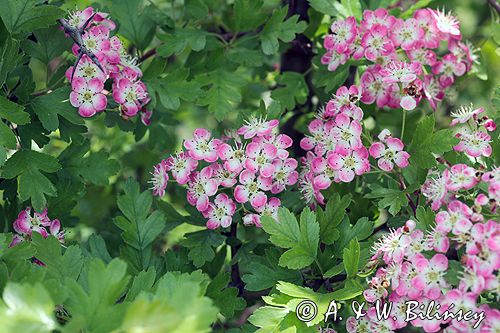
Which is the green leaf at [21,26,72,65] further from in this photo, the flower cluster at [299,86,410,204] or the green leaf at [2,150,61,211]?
the flower cluster at [299,86,410,204]

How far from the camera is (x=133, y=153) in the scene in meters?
2.49

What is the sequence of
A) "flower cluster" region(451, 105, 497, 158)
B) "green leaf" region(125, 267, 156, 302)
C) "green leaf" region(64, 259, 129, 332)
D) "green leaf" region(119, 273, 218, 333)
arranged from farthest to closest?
"flower cluster" region(451, 105, 497, 158) → "green leaf" region(125, 267, 156, 302) → "green leaf" region(64, 259, 129, 332) → "green leaf" region(119, 273, 218, 333)

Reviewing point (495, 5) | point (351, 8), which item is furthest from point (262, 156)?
point (495, 5)

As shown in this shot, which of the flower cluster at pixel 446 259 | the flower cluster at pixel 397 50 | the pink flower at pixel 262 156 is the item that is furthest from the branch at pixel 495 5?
the pink flower at pixel 262 156

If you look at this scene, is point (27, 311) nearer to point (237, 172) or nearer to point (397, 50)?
point (237, 172)

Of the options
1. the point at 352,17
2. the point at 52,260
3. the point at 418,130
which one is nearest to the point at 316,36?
the point at 352,17

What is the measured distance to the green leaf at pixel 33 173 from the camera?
1573 millimetres

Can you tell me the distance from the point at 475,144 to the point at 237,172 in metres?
0.48

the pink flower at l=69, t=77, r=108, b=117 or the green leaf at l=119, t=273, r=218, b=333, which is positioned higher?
the green leaf at l=119, t=273, r=218, b=333

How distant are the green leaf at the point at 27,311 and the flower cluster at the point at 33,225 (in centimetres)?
53

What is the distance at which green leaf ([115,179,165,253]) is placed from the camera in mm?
1587

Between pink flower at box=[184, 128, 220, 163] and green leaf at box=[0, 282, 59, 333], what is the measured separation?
551mm

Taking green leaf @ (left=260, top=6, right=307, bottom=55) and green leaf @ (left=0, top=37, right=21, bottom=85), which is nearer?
green leaf @ (left=0, top=37, right=21, bottom=85)

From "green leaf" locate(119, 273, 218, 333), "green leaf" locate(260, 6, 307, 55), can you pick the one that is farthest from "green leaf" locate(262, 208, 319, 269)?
"green leaf" locate(260, 6, 307, 55)
